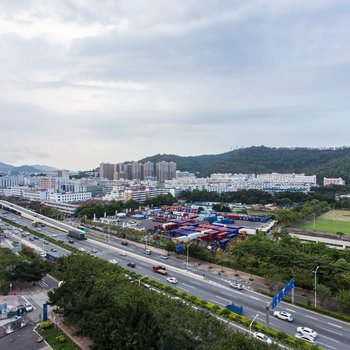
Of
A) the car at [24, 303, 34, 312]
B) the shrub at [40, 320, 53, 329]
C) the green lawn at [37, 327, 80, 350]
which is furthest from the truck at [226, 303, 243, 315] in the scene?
the car at [24, 303, 34, 312]

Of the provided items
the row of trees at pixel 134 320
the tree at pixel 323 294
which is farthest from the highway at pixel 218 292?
the row of trees at pixel 134 320

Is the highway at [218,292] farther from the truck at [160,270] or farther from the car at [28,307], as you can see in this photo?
the car at [28,307]

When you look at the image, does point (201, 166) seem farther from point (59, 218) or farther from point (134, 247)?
point (134, 247)

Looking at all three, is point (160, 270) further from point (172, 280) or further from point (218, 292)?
point (218, 292)

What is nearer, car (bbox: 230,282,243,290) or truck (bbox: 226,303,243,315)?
truck (bbox: 226,303,243,315)

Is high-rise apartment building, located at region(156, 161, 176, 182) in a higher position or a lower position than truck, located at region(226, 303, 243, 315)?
higher

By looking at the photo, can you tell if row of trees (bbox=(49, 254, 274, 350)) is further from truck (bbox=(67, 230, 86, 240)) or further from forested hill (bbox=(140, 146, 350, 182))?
forested hill (bbox=(140, 146, 350, 182))
